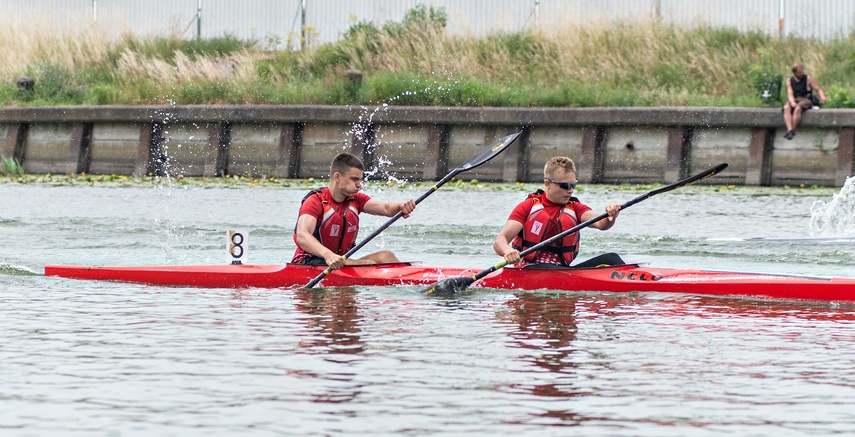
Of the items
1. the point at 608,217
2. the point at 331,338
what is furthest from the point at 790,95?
the point at 331,338

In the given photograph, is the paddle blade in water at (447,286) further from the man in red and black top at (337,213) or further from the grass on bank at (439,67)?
the grass on bank at (439,67)

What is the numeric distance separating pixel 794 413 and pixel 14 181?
60.1 feet

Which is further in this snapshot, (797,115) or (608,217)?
(797,115)

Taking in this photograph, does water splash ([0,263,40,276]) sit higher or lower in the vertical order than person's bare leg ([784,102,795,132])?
lower

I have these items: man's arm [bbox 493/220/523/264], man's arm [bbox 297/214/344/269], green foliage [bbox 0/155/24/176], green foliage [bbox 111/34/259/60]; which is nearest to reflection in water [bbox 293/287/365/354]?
man's arm [bbox 297/214/344/269]

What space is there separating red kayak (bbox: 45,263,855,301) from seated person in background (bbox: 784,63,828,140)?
9.94 meters

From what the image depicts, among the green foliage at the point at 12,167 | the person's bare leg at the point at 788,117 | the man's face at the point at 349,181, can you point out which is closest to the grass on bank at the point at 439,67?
the person's bare leg at the point at 788,117

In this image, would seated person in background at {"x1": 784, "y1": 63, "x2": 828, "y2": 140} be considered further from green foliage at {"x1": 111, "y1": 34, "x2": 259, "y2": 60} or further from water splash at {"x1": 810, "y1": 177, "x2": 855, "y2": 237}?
green foliage at {"x1": 111, "y1": 34, "x2": 259, "y2": 60}

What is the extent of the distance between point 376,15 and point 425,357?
18.9m

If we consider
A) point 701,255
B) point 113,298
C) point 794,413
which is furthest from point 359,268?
point 794,413

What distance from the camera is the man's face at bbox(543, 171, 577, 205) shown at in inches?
380

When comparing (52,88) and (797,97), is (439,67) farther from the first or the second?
(52,88)

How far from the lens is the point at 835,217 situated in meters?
15.4

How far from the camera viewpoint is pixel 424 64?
76.9 ft
